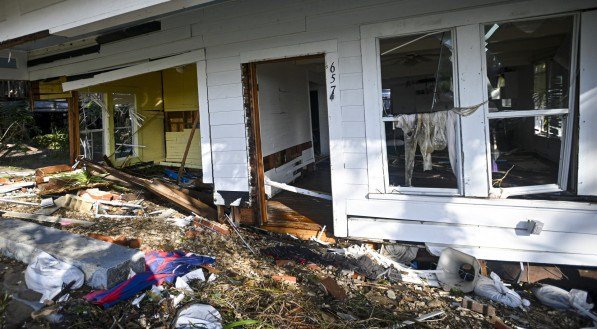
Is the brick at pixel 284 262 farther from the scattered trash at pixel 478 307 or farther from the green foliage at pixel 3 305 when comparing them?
the green foliage at pixel 3 305

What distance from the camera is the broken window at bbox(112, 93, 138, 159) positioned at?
880 cm

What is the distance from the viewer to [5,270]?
12.0 ft

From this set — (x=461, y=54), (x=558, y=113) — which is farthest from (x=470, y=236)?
(x=461, y=54)

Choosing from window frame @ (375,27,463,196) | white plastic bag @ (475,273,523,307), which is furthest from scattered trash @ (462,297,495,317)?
window frame @ (375,27,463,196)

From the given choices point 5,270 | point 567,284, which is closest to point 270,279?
point 5,270

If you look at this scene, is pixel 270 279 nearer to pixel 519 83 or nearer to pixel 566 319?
pixel 566 319

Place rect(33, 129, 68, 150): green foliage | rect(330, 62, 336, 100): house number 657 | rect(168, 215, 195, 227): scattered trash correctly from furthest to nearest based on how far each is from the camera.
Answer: rect(33, 129, 68, 150): green foliage → rect(168, 215, 195, 227): scattered trash → rect(330, 62, 336, 100): house number 657

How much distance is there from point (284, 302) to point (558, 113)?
3211 millimetres

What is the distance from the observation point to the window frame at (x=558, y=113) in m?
3.53

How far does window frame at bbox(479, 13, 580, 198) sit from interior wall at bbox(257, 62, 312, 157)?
319cm

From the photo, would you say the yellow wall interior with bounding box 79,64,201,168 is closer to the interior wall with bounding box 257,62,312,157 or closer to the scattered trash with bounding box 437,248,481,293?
the interior wall with bounding box 257,62,312,157

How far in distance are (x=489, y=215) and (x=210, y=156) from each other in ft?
12.2

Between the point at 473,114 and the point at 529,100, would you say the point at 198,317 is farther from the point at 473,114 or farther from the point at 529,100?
the point at 529,100

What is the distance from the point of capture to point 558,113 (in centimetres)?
365
